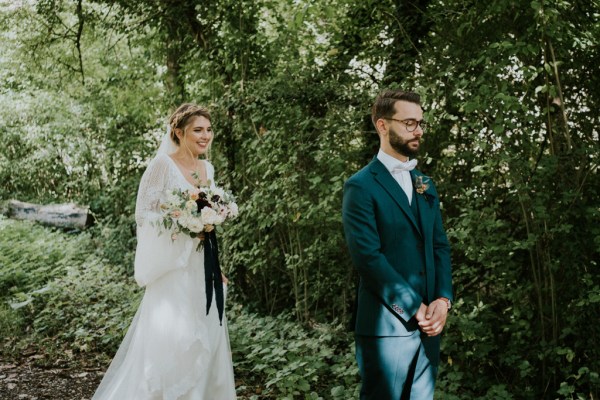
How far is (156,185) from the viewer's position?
4645mm

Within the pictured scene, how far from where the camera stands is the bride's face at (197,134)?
4.68 m

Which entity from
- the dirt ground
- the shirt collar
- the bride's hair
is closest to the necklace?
the bride's hair

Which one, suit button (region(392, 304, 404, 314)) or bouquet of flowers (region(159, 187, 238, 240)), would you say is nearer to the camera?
suit button (region(392, 304, 404, 314))

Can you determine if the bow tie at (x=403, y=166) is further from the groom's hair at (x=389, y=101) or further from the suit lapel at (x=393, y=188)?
the groom's hair at (x=389, y=101)

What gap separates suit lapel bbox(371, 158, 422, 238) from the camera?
3.20 m

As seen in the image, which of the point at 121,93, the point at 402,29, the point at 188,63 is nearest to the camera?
the point at 402,29

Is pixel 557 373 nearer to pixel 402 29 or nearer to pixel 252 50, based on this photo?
pixel 402 29

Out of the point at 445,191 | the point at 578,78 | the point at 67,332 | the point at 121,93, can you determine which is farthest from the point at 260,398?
the point at 121,93

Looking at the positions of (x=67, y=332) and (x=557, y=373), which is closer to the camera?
(x=557, y=373)

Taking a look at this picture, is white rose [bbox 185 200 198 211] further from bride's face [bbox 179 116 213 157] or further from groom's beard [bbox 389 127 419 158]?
groom's beard [bbox 389 127 419 158]

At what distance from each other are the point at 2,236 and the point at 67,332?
15.7ft

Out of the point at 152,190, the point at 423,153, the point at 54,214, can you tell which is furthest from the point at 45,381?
the point at 54,214

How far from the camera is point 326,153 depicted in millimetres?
6082

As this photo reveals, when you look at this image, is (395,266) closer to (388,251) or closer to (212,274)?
(388,251)
